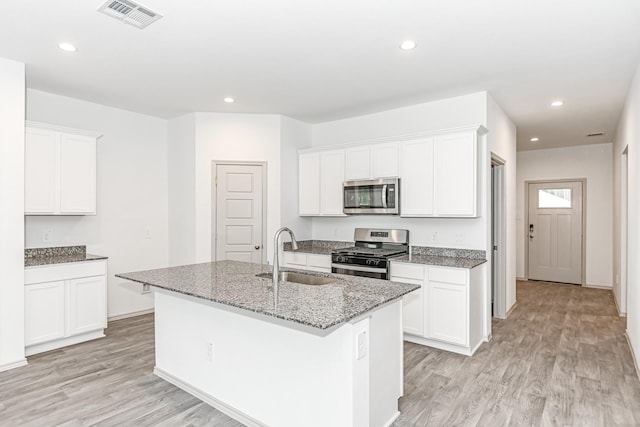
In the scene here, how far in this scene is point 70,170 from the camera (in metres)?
3.97

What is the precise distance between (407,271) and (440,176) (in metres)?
1.08

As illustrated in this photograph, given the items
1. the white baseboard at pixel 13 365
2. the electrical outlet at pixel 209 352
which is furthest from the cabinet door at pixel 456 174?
the white baseboard at pixel 13 365

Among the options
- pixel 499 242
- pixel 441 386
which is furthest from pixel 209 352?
pixel 499 242

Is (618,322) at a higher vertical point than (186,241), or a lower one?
lower

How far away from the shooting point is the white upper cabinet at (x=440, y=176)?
379 centimetres

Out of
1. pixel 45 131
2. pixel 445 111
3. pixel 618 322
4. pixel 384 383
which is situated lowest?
pixel 618 322

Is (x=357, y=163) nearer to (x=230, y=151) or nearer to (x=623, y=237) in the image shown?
(x=230, y=151)

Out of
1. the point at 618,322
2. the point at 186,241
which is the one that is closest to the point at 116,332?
the point at 186,241

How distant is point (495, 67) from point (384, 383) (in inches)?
111

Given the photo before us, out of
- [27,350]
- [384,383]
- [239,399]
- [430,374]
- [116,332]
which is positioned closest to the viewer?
[384,383]

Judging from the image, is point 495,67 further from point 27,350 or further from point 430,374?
point 27,350

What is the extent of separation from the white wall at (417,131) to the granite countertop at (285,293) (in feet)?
6.46

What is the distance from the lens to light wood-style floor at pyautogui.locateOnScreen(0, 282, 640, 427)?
8.25ft

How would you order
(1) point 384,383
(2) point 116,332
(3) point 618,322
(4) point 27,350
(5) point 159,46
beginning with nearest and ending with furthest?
(1) point 384,383 → (5) point 159,46 → (4) point 27,350 → (2) point 116,332 → (3) point 618,322
